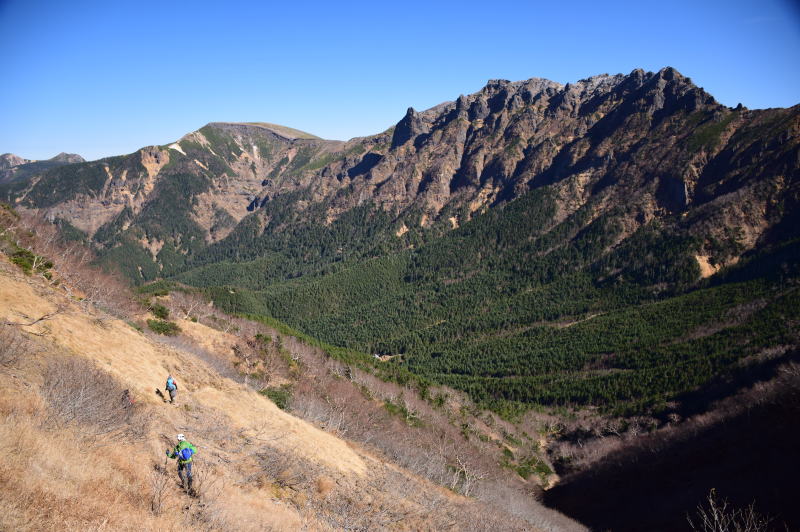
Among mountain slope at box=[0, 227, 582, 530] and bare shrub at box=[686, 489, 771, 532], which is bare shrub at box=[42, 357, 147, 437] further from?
bare shrub at box=[686, 489, 771, 532]

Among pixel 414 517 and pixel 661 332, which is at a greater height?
pixel 661 332

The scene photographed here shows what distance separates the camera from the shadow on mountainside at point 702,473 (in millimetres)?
39281

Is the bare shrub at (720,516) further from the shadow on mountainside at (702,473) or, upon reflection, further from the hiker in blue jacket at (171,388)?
the hiker in blue jacket at (171,388)

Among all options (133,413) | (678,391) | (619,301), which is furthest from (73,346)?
(619,301)

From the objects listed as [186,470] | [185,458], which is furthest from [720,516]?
[185,458]

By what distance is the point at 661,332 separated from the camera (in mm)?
115750

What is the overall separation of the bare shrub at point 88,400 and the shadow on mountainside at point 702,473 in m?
45.8

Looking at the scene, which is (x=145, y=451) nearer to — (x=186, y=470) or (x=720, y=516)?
(x=186, y=470)

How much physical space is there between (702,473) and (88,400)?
58502 millimetres

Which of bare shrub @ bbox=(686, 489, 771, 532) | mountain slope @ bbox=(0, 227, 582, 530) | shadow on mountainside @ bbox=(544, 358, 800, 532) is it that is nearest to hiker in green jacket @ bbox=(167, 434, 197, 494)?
mountain slope @ bbox=(0, 227, 582, 530)

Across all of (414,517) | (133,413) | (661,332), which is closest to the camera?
(133,413)

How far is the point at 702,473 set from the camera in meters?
48.1

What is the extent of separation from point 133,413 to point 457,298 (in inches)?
6578

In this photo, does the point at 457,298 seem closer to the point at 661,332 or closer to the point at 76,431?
the point at 661,332
